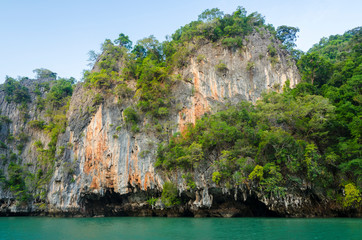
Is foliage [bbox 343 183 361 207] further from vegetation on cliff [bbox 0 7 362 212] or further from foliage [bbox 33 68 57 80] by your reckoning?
foliage [bbox 33 68 57 80]

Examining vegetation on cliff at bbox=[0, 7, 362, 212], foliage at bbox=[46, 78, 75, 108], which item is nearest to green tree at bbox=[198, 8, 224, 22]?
vegetation on cliff at bbox=[0, 7, 362, 212]

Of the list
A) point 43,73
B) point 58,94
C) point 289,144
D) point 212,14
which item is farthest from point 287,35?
point 43,73

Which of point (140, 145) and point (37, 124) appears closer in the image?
point (140, 145)

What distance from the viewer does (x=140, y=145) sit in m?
23.2

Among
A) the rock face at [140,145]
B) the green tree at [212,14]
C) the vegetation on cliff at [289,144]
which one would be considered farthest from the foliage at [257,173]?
the green tree at [212,14]

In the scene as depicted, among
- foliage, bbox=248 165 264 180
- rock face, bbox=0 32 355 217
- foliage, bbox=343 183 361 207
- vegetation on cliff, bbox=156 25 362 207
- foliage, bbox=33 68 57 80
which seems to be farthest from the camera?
foliage, bbox=33 68 57 80

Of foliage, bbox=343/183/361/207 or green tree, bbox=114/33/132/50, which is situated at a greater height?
green tree, bbox=114/33/132/50

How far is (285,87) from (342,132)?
7.78m

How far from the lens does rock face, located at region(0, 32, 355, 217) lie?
71.0 ft

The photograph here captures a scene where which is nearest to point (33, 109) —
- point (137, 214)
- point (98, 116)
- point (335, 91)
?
point (98, 116)

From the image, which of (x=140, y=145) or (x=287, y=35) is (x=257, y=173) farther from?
(x=287, y=35)

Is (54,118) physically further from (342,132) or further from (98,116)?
(342,132)

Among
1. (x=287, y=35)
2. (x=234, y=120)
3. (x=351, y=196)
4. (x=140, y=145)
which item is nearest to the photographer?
(x=351, y=196)

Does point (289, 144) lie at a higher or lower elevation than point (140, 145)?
lower
